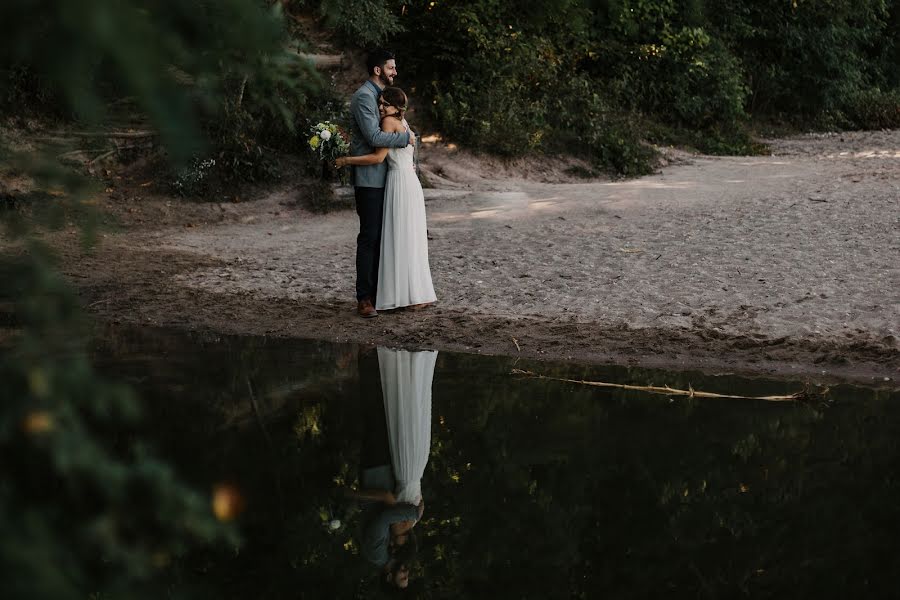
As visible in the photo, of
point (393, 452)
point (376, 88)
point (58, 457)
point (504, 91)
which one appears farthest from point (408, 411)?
point (504, 91)

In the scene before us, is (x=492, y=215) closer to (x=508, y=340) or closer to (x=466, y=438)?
(x=508, y=340)

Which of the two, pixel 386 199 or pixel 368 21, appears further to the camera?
pixel 368 21

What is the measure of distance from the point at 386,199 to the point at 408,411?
8.55 feet

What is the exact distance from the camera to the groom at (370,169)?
8.34 m

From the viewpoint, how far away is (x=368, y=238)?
8812 millimetres

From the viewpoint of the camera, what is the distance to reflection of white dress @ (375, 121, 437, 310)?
865 cm

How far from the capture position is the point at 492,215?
13.5m

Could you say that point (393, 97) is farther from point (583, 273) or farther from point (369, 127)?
point (583, 273)

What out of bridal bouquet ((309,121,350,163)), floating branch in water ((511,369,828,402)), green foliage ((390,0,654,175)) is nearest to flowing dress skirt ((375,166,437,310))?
floating branch in water ((511,369,828,402))

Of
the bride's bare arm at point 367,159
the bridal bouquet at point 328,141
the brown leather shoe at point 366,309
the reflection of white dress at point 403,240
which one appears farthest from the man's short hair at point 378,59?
the bridal bouquet at point 328,141

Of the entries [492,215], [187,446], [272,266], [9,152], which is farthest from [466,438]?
[492,215]

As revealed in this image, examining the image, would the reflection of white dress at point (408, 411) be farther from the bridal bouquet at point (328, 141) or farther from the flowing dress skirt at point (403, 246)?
the bridal bouquet at point (328, 141)

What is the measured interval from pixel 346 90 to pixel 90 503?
45.2ft

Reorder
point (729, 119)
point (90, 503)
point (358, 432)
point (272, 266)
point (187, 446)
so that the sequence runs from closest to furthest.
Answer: point (90, 503) < point (187, 446) < point (358, 432) < point (272, 266) < point (729, 119)
